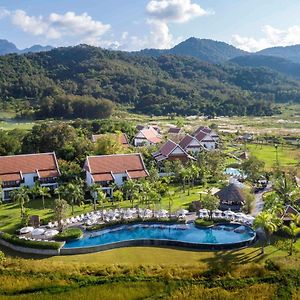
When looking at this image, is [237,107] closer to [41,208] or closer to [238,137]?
[238,137]

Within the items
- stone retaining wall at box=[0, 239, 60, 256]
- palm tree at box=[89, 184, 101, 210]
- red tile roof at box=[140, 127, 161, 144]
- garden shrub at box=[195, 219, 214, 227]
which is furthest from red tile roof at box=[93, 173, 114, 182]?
red tile roof at box=[140, 127, 161, 144]

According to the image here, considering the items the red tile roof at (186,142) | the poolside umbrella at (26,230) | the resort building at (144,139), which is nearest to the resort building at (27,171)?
the poolside umbrella at (26,230)

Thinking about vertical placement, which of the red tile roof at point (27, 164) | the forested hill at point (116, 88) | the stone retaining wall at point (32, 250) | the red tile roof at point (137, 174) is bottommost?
the stone retaining wall at point (32, 250)

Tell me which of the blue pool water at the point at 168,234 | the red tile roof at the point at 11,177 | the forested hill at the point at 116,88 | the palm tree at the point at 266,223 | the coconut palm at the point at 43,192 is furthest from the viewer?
the forested hill at the point at 116,88

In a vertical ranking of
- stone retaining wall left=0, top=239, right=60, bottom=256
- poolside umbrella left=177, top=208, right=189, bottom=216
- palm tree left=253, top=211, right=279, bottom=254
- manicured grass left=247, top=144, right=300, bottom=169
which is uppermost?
palm tree left=253, top=211, right=279, bottom=254

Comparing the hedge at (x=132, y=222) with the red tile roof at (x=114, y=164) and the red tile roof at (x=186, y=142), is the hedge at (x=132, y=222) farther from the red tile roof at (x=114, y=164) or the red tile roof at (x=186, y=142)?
the red tile roof at (x=186, y=142)

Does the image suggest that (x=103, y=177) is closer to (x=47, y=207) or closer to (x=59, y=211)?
(x=47, y=207)

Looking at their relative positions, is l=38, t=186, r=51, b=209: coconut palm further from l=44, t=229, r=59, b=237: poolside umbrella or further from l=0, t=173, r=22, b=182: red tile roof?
l=44, t=229, r=59, b=237: poolside umbrella
